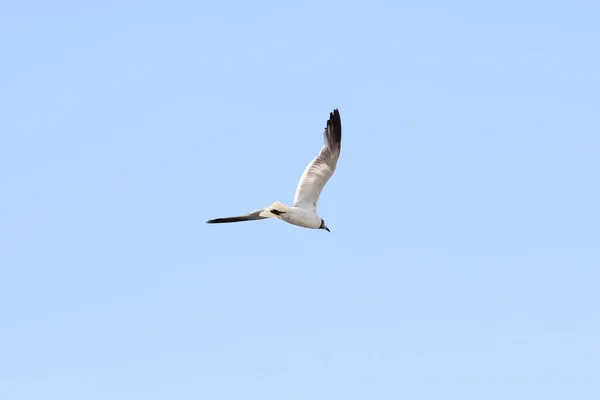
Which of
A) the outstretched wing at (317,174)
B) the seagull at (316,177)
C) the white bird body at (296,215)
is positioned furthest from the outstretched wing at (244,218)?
the outstretched wing at (317,174)

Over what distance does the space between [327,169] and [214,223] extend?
5.66 m

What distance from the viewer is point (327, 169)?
126 feet

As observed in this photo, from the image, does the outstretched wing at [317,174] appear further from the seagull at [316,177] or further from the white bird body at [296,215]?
the white bird body at [296,215]

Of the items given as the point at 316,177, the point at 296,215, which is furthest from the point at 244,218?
the point at 316,177

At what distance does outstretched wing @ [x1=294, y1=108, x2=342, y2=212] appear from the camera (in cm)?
3831

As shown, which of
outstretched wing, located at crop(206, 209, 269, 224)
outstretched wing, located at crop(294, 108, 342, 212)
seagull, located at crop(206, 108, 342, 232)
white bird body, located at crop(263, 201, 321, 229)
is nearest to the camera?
outstretched wing, located at crop(206, 209, 269, 224)

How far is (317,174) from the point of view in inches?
1510

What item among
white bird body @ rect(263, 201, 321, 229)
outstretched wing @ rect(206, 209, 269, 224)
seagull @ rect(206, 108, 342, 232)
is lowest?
outstretched wing @ rect(206, 209, 269, 224)

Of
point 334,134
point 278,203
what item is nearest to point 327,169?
point 334,134

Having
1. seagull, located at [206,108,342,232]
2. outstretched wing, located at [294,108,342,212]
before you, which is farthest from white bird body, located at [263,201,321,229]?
outstretched wing, located at [294,108,342,212]

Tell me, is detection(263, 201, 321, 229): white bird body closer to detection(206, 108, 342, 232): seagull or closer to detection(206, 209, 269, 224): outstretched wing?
detection(206, 108, 342, 232): seagull

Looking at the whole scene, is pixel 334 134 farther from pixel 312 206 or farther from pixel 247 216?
pixel 247 216

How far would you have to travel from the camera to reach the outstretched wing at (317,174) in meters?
38.3

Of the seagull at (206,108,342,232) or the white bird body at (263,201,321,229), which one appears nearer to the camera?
the white bird body at (263,201,321,229)
